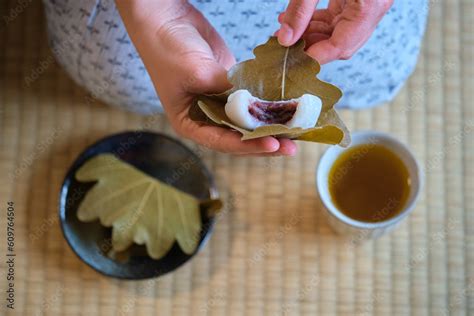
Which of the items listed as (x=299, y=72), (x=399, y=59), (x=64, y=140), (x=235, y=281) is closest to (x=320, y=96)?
(x=299, y=72)

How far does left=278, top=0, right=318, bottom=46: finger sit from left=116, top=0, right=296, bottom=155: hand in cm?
9

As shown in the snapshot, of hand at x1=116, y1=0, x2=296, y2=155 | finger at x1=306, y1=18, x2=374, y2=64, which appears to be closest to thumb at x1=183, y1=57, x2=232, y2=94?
hand at x1=116, y1=0, x2=296, y2=155

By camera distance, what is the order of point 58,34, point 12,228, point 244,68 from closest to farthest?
1. point 244,68
2. point 58,34
3. point 12,228

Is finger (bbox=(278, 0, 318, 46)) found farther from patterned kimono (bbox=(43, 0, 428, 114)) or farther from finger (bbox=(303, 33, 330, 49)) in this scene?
patterned kimono (bbox=(43, 0, 428, 114))

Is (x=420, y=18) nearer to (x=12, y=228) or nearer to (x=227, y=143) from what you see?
(x=227, y=143)

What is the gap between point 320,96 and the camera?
715 mm

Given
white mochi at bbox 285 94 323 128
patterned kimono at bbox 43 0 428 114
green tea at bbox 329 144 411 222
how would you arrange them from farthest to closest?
green tea at bbox 329 144 411 222 < patterned kimono at bbox 43 0 428 114 < white mochi at bbox 285 94 323 128

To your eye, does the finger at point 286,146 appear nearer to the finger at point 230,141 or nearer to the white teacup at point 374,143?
the finger at point 230,141

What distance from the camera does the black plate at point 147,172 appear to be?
1.02m

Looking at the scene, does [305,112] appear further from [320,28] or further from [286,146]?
[320,28]

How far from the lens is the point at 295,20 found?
0.71 m

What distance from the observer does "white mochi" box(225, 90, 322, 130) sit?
2.21 ft

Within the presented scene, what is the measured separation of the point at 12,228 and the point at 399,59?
2.25ft

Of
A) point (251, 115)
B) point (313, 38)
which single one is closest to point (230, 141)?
point (251, 115)
